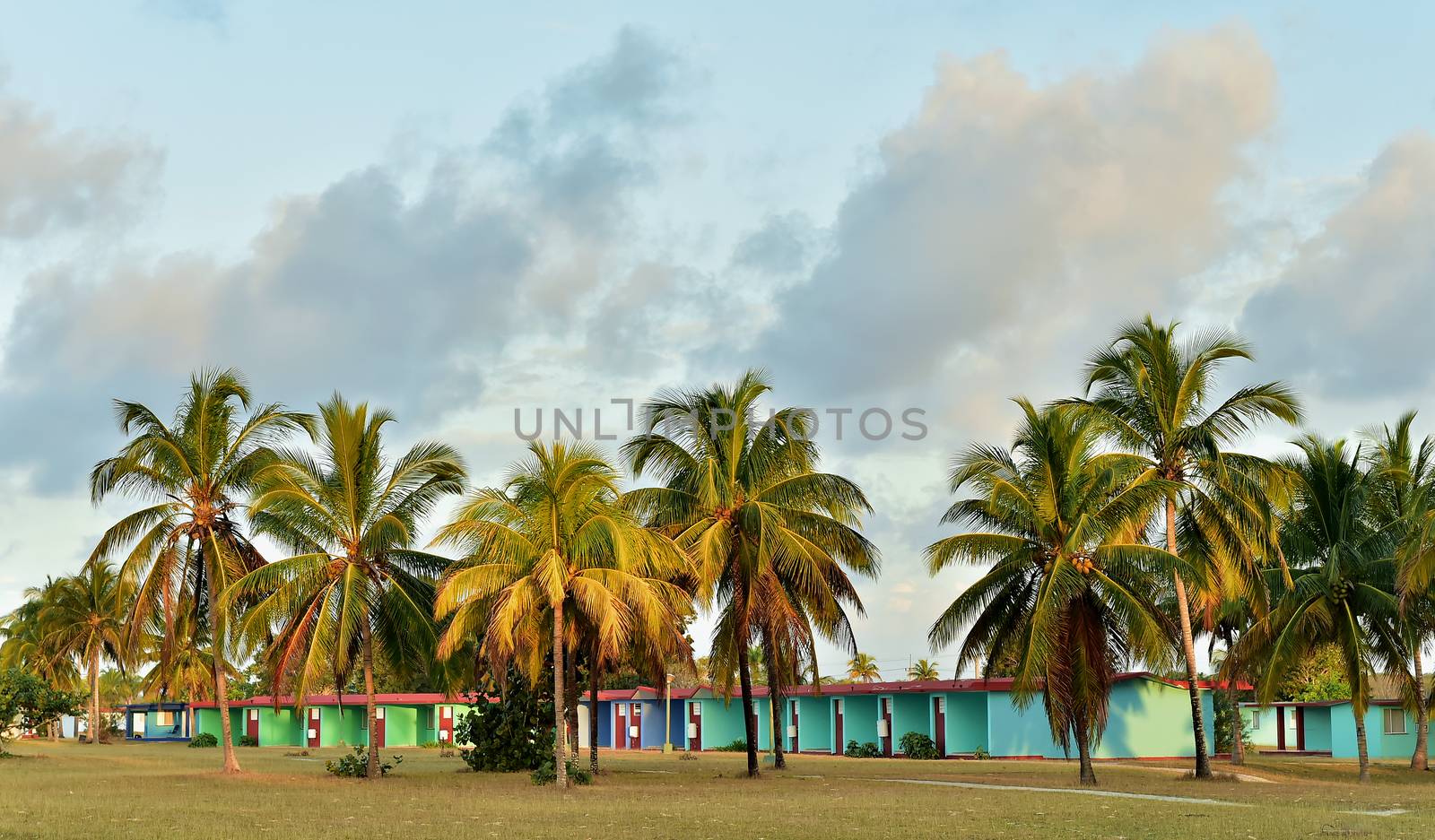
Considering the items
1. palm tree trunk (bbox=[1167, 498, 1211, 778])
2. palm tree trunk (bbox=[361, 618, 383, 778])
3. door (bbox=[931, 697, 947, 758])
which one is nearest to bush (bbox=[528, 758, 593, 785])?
palm tree trunk (bbox=[361, 618, 383, 778])

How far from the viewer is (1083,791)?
26453mm

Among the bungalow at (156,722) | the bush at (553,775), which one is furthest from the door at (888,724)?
the bungalow at (156,722)

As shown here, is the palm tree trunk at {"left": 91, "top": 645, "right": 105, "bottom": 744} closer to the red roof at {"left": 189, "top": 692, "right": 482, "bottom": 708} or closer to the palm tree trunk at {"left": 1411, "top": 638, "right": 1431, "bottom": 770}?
the red roof at {"left": 189, "top": 692, "right": 482, "bottom": 708}

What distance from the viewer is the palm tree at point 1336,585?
105 feet

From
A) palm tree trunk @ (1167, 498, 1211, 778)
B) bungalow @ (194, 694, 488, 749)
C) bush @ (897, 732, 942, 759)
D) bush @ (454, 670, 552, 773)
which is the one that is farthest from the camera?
bungalow @ (194, 694, 488, 749)

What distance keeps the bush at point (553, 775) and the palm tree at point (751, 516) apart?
14.5ft

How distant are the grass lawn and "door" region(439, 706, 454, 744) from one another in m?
30.1

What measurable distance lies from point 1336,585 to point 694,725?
102 feet

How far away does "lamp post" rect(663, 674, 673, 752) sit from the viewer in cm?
5403

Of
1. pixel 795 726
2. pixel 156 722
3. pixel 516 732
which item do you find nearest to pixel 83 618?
pixel 156 722

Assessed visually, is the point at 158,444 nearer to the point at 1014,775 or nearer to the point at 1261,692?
the point at 1014,775

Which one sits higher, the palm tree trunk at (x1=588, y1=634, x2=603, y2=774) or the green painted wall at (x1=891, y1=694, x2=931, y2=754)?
the palm tree trunk at (x1=588, y1=634, x2=603, y2=774)

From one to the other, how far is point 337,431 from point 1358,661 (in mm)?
25410

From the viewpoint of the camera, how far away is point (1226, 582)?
30.2 m
